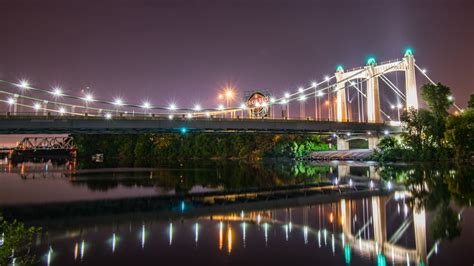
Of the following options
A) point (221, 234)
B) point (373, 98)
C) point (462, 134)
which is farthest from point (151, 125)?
point (373, 98)

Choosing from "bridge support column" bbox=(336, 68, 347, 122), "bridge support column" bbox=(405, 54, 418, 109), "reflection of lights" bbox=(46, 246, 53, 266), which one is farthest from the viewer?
"bridge support column" bbox=(336, 68, 347, 122)

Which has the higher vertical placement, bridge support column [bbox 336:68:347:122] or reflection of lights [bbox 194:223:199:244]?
bridge support column [bbox 336:68:347:122]

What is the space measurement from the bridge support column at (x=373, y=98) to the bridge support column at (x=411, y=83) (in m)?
5.59

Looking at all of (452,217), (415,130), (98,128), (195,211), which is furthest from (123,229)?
(415,130)

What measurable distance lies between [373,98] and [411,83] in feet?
22.5

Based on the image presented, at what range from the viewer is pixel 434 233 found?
14.3 meters

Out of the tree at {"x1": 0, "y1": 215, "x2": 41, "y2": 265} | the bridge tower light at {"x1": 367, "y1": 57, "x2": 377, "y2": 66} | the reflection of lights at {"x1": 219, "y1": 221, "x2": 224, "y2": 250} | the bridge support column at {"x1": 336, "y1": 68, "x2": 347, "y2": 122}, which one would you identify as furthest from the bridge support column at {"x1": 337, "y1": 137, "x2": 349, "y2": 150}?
the tree at {"x1": 0, "y1": 215, "x2": 41, "y2": 265}

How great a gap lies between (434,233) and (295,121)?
36.2 metres

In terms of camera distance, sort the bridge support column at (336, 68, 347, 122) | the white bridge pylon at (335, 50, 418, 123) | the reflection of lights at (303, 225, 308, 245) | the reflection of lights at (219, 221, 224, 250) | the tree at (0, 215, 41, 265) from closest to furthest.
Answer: the tree at (0, 215, 41, 265), the reflection of lights at (219, 221, 224, 250), the reflection of lights at (303, 225, 308, 245), the white bridge pylon at (335, 50, 418, 123), the bridge support column at (336, 68, 347, 122)

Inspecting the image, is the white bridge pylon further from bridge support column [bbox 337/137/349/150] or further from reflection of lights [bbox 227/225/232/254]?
reflection of lights [bbox 227/225/232/254]

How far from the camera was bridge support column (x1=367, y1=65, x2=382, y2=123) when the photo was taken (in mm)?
65062

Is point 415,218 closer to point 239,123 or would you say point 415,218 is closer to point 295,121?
point 239,123

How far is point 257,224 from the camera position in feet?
56.6

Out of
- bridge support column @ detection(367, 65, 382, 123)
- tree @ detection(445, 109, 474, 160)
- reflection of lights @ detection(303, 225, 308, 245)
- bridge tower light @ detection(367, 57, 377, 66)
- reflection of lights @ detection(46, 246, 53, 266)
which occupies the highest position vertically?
bridge tower light @ detection(367, 57, 377, 66)
